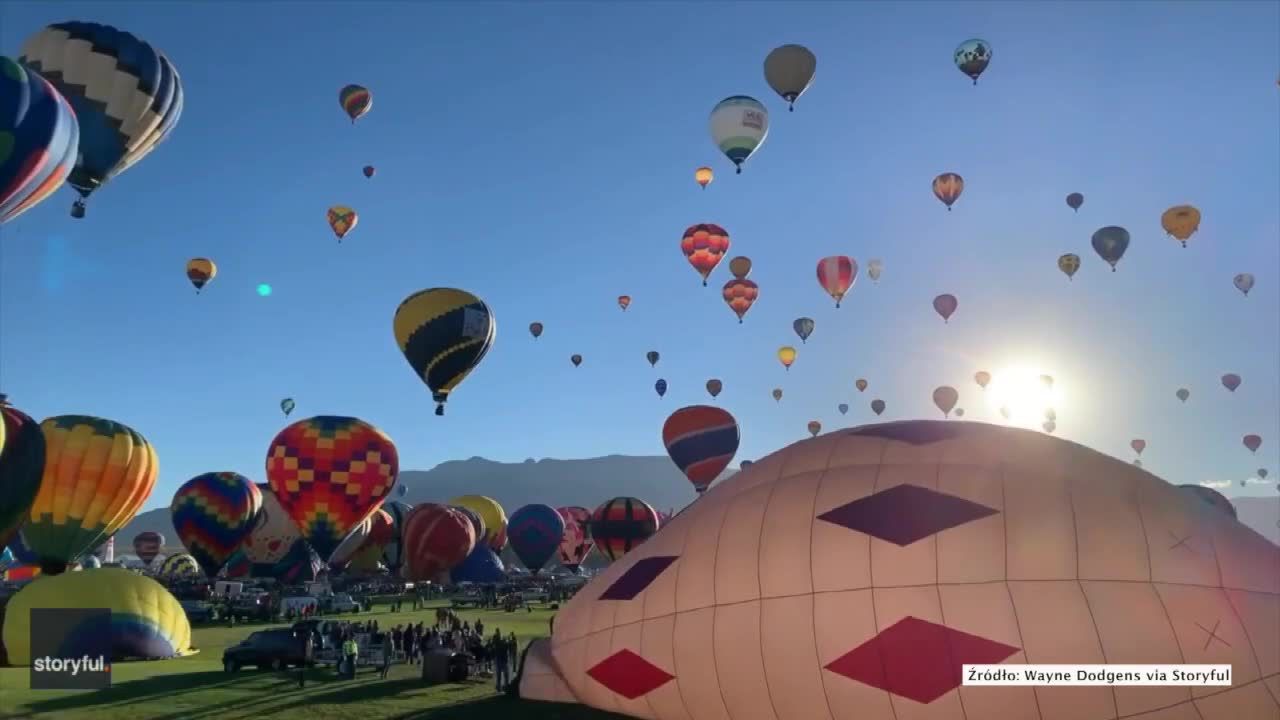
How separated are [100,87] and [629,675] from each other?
22777mm

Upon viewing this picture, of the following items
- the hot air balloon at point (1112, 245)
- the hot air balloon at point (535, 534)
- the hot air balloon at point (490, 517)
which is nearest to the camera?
the hot air balloon at point (1112, 245)

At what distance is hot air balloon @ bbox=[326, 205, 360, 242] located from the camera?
128ft

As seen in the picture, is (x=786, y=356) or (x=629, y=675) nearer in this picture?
(x=629, y=675)

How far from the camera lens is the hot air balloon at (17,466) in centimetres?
1698

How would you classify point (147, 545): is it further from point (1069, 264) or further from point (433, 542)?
point (1069, 264)

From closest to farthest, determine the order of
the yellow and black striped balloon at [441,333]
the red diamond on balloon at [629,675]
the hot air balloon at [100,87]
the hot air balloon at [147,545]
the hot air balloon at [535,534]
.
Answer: the red diamond on balloon at [629,675] → the hot air balloon at [100,87] → the yellow and black striped balloon at [441,333] → the hot air balloon at [535,534] → the hot air balloon at [147,545]

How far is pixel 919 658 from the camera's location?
8.23 m

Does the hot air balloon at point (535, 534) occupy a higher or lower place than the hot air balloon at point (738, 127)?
lower

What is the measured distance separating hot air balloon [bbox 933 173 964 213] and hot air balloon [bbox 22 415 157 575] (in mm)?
31785

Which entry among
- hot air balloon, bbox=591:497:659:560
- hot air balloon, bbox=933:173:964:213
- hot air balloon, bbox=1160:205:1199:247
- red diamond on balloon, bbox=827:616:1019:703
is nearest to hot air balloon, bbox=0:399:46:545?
red diamond on balloon, bbox=827:616:1019:703

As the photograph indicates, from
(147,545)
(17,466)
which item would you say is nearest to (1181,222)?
(17,466)

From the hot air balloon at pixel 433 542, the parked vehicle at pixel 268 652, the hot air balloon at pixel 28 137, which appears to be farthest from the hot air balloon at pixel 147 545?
the parked vehicle at pixel 268 652

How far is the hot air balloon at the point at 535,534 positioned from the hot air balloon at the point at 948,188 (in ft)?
98.5

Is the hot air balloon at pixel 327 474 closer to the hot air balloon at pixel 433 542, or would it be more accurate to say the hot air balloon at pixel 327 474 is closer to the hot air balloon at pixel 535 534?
the hot air balloon at pixel 433 542
